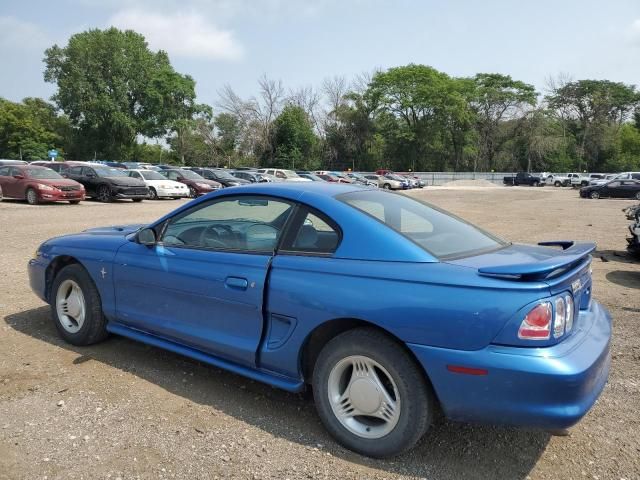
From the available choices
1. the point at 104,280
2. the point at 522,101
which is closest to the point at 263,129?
the point at 522,101

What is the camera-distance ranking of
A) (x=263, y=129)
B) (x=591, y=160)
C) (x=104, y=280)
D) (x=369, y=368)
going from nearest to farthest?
(x=369, y=368), (x=104, y=280), (x=263, y=129), (x=591, y=160)

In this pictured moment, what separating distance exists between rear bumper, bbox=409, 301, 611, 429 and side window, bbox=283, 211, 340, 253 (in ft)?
2.70

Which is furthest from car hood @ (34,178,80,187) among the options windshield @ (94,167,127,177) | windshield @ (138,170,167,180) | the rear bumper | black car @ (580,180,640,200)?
black car @ (580,180,640,200)

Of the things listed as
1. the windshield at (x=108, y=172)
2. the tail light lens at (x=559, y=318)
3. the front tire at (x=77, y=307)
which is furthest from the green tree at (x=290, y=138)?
the tail light lens at (x=559, y=318)

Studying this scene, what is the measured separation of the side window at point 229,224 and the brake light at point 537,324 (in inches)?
65.4

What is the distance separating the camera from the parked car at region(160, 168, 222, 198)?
27.1m

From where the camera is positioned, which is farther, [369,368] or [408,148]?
[408,148]

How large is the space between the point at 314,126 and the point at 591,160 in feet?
136

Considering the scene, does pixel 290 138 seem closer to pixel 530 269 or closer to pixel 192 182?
pixel 192 182

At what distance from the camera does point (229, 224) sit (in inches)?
151

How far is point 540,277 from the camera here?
2.60 meters

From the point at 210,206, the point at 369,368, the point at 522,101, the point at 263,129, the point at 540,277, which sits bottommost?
the point at 369,368

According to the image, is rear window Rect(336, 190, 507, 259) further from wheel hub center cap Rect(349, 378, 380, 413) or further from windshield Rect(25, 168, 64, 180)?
windshield Rect(25, 168, 64, 180)

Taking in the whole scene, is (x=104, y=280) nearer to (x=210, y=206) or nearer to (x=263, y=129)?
(x=210, y=206)
